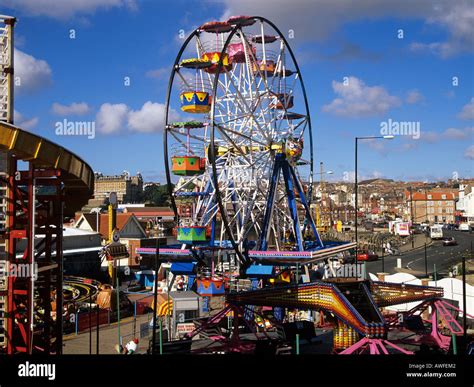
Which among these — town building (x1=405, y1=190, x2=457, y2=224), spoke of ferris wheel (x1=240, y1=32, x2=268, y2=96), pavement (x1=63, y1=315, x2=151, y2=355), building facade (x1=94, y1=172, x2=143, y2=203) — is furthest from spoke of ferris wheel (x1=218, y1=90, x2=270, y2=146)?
building facade (x1=94, y1=172, x2=143, y2=203)

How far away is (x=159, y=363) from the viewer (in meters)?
11.9

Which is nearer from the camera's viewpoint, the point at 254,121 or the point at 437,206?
the point at 254,121

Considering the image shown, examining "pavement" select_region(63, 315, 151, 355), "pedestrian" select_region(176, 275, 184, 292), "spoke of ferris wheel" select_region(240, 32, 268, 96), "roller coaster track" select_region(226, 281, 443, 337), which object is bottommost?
"pavement" select_region(63, 315, 151, 355)

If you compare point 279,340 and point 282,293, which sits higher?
point 282,293

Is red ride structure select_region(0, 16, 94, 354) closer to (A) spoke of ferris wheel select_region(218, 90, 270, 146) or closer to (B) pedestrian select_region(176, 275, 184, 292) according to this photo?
(A) spoke of ferris wheel select_region(218, 90, 270, 146)

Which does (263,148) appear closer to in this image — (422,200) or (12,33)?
(12,33)

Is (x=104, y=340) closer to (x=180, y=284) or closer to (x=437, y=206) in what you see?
(x=180, y=284)

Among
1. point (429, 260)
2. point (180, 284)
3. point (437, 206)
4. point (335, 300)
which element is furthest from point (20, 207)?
point (437, 206)

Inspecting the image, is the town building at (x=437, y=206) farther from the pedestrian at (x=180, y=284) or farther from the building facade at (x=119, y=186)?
the pedestrian at (x=180, y=284)

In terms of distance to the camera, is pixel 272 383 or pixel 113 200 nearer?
pixel 272 383

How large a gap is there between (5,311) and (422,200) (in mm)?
145626

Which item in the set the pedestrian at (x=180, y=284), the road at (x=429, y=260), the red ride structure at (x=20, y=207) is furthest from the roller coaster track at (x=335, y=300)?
the road at (x=429, y=260)

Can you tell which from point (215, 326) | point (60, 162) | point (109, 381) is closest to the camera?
point (109, 381)

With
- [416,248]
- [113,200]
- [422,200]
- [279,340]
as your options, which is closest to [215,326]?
[279,340]
